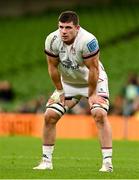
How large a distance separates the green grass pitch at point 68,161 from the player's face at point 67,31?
1904 mm

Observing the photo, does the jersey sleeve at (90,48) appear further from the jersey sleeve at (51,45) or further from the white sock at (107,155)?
the white sock at (107,155)

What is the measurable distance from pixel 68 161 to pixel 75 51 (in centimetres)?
304

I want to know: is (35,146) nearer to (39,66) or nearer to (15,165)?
(15,165)

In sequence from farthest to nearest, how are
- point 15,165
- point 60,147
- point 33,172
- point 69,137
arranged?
1. point 69,137
2. point 60,147
3. point 15,165
4. point 33,172

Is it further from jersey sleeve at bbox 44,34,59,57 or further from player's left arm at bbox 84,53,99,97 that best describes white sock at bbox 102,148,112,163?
jersey sleeve at bbox 44,34,59,57

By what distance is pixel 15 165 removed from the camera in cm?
1334

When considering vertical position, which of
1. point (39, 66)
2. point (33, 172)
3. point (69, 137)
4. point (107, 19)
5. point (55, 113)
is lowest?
point (33, 172)

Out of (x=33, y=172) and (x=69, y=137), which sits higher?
(x=69, y=137)

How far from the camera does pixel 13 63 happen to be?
36.3 m

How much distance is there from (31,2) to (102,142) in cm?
2891

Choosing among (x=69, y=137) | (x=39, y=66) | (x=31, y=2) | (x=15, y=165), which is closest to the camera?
(x=15, y=165)

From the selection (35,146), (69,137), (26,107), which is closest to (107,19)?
(26,107)

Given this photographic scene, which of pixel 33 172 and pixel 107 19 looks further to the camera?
pixel 107 19

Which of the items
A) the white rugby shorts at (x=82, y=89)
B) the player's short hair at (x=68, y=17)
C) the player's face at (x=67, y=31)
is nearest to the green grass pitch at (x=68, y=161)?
the white rugby shorts at (x=82, y=89)
